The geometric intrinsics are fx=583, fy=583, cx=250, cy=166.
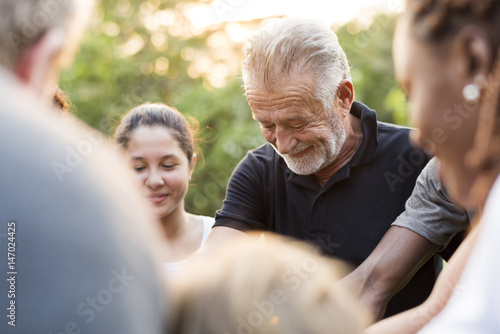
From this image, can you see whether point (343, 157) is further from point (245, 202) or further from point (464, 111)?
point (464, 111)

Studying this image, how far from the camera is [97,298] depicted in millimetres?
920

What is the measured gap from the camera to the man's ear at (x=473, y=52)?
1.00 metres

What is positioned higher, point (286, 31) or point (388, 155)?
point (286, 31)

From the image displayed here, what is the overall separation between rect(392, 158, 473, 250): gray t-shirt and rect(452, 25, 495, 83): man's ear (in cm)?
151

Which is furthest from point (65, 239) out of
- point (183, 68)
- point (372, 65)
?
point (183, 68)

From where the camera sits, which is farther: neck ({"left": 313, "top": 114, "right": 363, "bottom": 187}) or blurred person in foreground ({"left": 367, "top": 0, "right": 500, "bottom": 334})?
neck ({"left": 313, "top": 114, "right": 363, "bottom": 187})

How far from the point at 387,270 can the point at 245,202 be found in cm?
86

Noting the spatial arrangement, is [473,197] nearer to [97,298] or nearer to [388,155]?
[97,298]

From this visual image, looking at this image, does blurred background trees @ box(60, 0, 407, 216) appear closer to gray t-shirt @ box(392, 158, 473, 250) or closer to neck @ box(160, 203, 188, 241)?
Result: neck @ box(160, 203, 188, 241)

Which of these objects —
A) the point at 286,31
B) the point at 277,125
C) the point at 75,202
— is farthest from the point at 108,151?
the point at 286,31

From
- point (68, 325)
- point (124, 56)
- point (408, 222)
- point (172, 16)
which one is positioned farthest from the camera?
point (172, 16)

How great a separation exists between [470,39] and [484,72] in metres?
0.07

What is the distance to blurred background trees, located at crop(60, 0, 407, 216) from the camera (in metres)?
10.2

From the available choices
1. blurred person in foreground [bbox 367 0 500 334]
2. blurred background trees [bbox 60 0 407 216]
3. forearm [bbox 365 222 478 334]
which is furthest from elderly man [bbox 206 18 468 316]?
blurred background trees [bbox 60 0 407 216]
